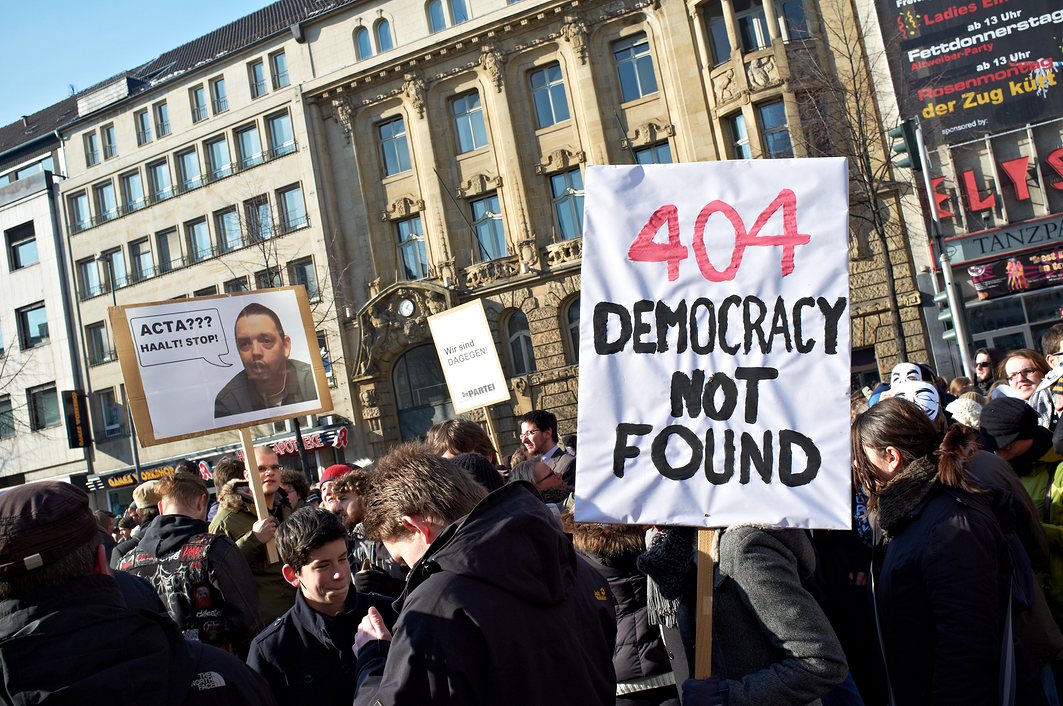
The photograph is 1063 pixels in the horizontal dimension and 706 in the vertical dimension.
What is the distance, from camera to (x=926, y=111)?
76.2ft

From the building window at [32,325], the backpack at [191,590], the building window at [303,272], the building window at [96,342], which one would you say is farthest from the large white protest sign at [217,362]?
the building window at [32,325]

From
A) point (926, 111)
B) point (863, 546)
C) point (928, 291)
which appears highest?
point (926, 111)

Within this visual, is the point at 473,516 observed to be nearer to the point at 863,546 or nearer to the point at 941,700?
the point at 941,700

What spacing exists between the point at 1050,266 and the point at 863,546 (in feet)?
69.4

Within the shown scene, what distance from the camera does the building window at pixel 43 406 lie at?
1481 inches

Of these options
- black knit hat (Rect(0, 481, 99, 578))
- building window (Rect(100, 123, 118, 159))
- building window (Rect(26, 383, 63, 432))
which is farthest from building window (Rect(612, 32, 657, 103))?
building window (Rect(26, 383, 63, 432))

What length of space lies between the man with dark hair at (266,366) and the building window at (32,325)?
35.6 m

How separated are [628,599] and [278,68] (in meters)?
31.5

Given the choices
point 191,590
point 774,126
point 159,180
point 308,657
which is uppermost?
point 159,180

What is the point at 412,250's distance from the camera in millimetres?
29125

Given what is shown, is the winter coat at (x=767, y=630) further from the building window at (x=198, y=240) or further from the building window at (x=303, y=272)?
the building window at (x=198, y=240)

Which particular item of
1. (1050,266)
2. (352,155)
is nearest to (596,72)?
(352,155)

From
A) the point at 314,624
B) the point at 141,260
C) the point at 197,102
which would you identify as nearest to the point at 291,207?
the point at 197,102

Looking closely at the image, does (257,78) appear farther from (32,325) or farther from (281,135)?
(32,325)
